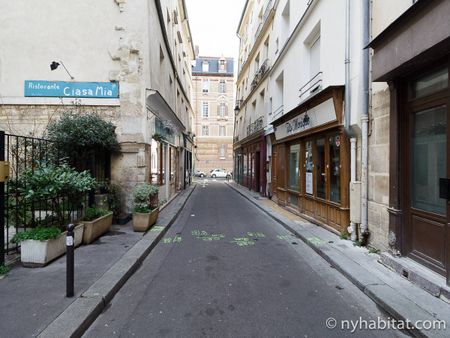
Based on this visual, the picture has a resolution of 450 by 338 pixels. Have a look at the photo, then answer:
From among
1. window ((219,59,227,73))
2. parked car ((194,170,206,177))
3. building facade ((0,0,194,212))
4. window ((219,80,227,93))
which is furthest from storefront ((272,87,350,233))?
window ((219,59,227,73))

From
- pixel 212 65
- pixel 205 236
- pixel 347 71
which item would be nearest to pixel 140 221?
pixel 205 236

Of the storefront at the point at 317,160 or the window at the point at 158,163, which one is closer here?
the storefront at the point at 317,160

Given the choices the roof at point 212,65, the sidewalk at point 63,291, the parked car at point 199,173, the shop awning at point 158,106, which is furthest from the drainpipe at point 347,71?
the roof at point 212,65

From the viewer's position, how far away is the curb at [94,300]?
2734mm

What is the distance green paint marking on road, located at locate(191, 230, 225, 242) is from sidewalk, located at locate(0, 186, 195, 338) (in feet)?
4.44

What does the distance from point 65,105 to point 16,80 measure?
147 cm

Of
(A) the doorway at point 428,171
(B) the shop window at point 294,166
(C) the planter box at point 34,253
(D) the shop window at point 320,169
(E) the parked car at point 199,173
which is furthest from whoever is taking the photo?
(E) the parked car at point 199,173

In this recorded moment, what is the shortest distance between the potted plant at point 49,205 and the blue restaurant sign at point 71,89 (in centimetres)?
308

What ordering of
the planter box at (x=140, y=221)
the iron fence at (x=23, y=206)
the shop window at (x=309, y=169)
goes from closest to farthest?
the iron fence at (x=23, y=206)
the planter box at (x=140, y=221)
the shop window at (x=309, y=169)

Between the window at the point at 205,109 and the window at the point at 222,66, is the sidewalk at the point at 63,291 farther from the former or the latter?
the window at the point at 222,66

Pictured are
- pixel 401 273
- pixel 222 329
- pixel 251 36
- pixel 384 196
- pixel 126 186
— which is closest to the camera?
pixel 222 329

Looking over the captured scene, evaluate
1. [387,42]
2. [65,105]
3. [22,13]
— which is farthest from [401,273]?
[22,13]

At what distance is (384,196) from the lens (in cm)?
505

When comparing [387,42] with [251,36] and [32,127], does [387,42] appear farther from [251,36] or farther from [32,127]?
[251,36]
